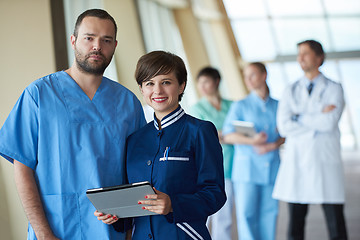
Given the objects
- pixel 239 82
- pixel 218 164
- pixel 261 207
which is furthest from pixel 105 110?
pixel 239 82

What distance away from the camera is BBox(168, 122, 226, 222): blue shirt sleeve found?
1401 millimetres

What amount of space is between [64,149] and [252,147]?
1.95 m

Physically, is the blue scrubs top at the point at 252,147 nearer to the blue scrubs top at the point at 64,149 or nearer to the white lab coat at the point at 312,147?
the white lab coat at the point at 312,147

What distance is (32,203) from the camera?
1488 mm

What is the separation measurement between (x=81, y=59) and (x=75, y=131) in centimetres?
26

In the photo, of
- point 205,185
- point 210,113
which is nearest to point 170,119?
point 205,185

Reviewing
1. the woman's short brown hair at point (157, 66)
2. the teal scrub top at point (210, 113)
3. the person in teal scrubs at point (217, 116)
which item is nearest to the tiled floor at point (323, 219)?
the person in teal scrubs at point (217, 116)

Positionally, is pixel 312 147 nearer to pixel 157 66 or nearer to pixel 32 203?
pixel 157 66

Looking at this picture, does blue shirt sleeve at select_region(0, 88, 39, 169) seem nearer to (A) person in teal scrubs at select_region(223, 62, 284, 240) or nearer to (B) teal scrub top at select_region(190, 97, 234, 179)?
(A) person in teal scrubs at select_region(223, 62, 284, 240)

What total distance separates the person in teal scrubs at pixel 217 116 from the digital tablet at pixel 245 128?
0.95 ft

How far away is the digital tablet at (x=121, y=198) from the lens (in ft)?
4.22

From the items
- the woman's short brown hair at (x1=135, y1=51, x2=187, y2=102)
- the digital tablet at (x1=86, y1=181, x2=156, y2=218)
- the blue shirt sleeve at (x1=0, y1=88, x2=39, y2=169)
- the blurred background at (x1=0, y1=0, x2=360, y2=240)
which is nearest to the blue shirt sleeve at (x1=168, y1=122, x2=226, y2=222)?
the digital tablet at (x1=86, y1=181, x2=156, y2=218)

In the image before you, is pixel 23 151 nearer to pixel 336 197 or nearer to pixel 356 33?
pixel 336 197

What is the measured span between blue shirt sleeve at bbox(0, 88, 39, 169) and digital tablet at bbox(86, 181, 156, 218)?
0.98ft
